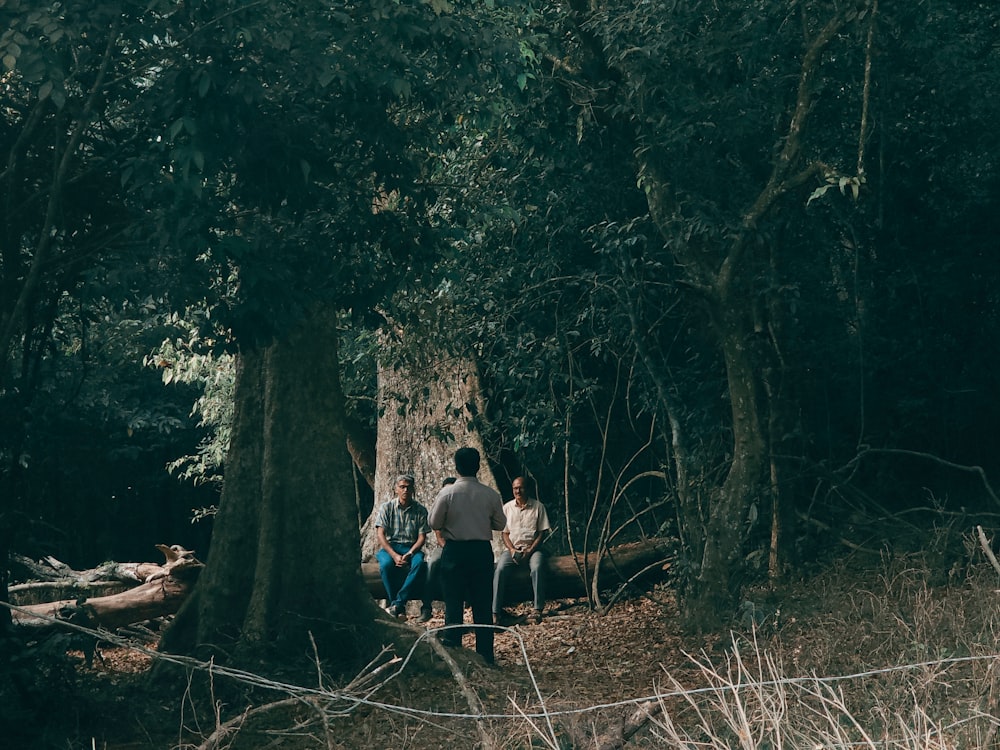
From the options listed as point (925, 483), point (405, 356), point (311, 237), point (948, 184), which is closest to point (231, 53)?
point (311, 237)

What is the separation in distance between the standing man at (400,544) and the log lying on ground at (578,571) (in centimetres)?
26

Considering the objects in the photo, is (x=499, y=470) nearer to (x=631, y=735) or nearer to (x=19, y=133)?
(x=19, y=133)

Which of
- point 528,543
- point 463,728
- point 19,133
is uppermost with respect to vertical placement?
point 19,133

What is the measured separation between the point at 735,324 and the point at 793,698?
4.19m

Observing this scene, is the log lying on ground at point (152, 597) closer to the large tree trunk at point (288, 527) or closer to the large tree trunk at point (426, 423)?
the large tree trunk at point (288, 527)

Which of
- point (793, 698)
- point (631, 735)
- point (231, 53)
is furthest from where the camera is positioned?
point (231, 53)

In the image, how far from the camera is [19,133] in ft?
26.7

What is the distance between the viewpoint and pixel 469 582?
31.0ft

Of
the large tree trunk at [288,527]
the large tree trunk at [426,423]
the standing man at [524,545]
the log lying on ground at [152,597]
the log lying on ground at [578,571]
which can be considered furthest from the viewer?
the large tree trunk at [426,423]

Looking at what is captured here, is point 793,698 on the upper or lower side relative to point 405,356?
lower

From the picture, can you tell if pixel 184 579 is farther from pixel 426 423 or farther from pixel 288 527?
pixel 426 423

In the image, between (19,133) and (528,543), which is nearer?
(19,133)

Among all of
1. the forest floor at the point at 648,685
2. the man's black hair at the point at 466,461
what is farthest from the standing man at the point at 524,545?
the man's black hair at the point at 466,461

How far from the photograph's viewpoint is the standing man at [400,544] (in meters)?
12.7
